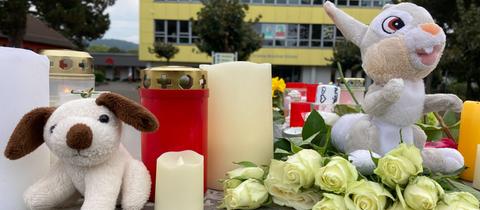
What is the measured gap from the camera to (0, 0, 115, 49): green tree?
9.87 m

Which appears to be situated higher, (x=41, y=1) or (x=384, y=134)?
(x=41, y=1)

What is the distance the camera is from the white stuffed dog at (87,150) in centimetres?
73

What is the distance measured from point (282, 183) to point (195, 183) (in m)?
0.17

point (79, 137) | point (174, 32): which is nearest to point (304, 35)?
point (174, 32)

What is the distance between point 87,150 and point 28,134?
12cm

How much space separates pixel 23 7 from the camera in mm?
9945

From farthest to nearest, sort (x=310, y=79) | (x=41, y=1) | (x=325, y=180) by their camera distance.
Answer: (x=310, y=79) < (x=41, y=1) < (x=325, y=180)

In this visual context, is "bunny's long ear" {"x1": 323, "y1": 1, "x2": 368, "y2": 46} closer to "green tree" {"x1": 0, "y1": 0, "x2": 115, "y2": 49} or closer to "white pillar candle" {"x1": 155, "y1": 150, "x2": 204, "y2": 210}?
"white pillar candle" {"x1": 155, "y1": 150, "x2": 204, "y2": 210}

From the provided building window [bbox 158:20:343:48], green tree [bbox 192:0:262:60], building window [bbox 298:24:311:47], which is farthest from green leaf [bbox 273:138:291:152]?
building window [bbox 298:24:311:47]

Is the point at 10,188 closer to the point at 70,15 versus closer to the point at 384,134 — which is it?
the point at 384,134

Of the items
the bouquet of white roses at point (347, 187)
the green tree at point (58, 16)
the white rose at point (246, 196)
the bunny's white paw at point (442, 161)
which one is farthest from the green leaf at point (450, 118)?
the green tree at point (58, 16)

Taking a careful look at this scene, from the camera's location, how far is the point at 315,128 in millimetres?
1044

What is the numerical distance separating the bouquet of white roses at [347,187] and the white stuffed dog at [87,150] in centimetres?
20

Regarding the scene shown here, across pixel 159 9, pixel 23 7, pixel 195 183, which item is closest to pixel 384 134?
pixel 195 183
